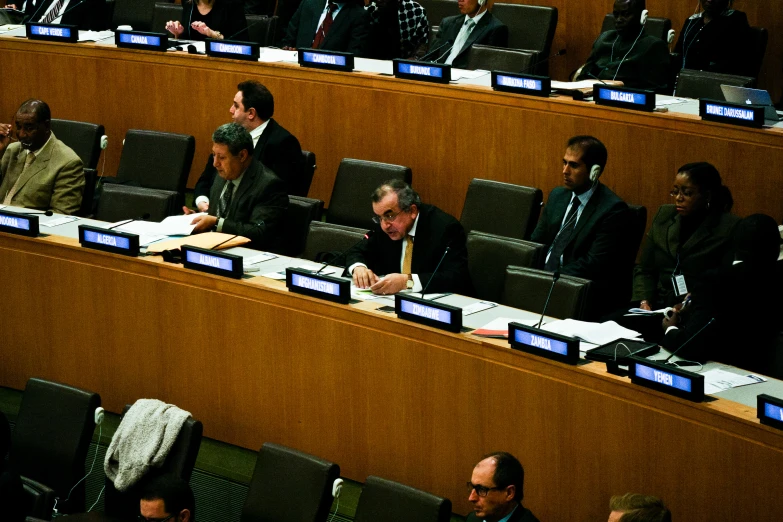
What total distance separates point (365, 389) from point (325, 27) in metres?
2.80

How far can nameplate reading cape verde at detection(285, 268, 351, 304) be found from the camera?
10.9 ft

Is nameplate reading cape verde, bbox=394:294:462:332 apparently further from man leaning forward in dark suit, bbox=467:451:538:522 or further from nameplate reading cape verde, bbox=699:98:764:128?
nameplate reading cape verde, bbox=699:98:764:128

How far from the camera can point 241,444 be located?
3598 millimetres

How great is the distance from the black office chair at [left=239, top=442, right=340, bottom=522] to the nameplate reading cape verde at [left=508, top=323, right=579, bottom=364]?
0.56 meters

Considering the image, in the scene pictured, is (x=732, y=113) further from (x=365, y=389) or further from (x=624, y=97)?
(x=365, y=389)

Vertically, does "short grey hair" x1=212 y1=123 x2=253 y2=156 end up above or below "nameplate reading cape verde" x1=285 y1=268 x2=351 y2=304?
above

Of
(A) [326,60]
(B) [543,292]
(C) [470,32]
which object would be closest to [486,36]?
(C) [470,32]

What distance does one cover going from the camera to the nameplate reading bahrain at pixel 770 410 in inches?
96.8

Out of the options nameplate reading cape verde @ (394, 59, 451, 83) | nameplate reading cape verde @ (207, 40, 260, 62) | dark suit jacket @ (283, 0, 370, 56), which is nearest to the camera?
nameplate reading cape verde @ (394, 59, 451, 83)

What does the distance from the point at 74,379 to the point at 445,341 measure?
144 centimetres

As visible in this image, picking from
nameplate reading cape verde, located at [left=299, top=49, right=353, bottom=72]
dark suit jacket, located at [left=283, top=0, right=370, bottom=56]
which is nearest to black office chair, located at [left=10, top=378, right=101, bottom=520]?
nameplate reading cape verde, located at [left=299, top=49, right=353, bottom=72]

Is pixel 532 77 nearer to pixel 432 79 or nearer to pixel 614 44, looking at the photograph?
pixel 432 79

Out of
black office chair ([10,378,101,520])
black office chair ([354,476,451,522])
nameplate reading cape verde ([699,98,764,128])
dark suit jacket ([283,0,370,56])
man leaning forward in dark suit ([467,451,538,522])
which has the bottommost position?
black office chair ([10,378,101,520])

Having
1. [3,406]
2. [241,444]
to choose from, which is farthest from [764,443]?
[3,406]
